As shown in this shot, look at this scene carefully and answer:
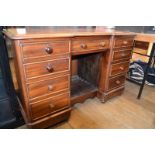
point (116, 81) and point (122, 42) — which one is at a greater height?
point (122, 42)

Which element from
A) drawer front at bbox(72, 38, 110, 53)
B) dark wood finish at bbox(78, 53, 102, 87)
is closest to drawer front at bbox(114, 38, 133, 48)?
drawer front at bbox(72, 38, 110, 53)

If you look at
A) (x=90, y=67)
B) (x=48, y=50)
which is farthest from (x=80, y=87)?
(x=48, y=50)

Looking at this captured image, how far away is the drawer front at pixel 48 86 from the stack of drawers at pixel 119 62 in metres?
0.62

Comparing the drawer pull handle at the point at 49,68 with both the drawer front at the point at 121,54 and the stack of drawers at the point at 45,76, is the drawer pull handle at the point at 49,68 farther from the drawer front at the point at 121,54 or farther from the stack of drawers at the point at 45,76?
the drawer front at the point at 121,54

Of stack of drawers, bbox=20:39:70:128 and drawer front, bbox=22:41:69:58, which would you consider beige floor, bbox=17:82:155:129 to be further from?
drawer front, bbox=22:41:69:58

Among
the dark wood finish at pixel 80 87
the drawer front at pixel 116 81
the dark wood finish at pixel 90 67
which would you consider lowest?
the dark wood finish at pixel 80 87

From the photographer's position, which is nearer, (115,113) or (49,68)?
(49,68)

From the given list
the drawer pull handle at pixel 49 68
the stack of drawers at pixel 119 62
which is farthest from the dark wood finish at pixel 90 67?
the drawer pull handle at pixel 49 68

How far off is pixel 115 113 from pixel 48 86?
2.82 feet

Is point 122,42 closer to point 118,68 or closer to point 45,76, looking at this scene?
point 118,68

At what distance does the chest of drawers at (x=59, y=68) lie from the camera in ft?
3.04

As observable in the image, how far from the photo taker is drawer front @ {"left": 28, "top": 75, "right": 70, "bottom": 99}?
3.37 ft

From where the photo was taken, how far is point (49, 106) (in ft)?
3.84

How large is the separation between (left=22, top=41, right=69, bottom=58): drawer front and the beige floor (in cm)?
72
